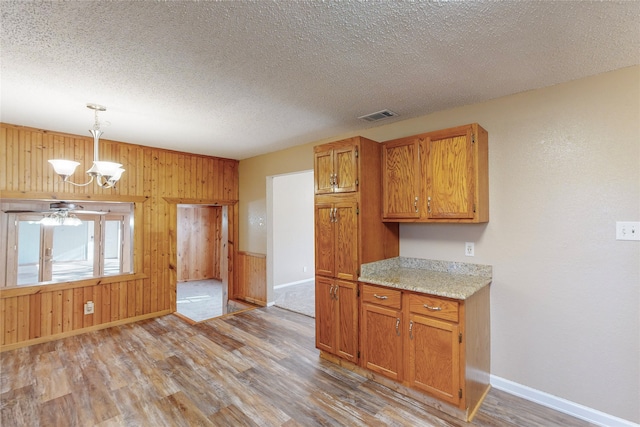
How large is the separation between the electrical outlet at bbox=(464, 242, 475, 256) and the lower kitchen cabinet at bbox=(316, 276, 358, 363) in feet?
3.56

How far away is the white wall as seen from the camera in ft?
20.7

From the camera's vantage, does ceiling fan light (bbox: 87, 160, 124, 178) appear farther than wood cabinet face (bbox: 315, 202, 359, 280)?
No

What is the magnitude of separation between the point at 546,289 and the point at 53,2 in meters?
3.63

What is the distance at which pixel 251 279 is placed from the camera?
523 centimetres

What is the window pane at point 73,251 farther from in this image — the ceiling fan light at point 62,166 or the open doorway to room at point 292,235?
the open doorway to room at point 292,235

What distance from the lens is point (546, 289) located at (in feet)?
7.84

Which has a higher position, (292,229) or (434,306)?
(292,229)

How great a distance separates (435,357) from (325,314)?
114 centimetres

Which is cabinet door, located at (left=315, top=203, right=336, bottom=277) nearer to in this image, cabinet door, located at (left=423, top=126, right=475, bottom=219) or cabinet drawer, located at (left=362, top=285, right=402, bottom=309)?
cabinet drawer, located at (left=362, top=285, right=402, bottom=309)

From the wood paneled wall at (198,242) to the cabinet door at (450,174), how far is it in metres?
6.04

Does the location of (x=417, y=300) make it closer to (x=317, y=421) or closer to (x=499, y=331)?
(x=499, y=331)

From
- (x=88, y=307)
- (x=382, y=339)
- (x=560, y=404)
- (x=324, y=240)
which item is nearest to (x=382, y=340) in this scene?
(x=382, y=339)

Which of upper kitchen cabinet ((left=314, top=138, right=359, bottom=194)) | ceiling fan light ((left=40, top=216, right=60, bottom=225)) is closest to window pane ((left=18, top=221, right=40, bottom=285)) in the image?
ceiling fan light ((left=40, top=216, right=60, bottom=225))

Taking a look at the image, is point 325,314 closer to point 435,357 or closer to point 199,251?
point 435,357
